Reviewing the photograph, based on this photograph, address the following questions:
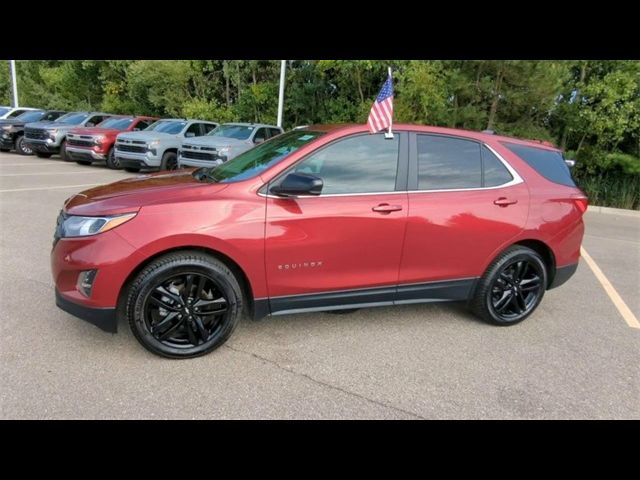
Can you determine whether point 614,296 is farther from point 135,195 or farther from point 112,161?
point 112,161

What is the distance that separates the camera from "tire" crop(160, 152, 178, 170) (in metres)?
12.8

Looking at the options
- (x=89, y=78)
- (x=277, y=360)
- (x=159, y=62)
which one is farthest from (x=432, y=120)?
(x=89, y=78)

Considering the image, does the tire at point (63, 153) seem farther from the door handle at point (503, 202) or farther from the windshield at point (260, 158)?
the door handle at point (503, 202)

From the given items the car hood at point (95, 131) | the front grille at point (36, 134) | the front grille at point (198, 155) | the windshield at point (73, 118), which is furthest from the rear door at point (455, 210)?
the windshield at point (73, 118)

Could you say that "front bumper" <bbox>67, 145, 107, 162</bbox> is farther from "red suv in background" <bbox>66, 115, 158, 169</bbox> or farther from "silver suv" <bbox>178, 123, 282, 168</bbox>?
"silver suv" <bbox>178, 123, 282, 168</bbox>

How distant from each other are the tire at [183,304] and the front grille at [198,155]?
8716 millimetres

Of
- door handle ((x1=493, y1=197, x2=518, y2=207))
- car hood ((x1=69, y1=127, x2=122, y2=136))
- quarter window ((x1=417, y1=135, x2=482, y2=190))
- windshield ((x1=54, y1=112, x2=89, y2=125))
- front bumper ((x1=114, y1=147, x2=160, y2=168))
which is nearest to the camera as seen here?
quarter window ((x1=417, y1=135, x2=482, y2=190))

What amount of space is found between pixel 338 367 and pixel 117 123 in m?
14.8

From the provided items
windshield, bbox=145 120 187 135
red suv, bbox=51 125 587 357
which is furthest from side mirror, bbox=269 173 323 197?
windshield, bbox=145 120 187 135

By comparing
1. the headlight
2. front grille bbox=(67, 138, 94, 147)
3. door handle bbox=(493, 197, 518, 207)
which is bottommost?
front grille bbox=(67, 138, 94, 147)

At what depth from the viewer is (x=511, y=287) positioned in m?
4.11

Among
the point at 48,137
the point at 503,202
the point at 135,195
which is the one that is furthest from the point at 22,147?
the point at 503,202

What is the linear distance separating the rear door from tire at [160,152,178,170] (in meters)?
10.4

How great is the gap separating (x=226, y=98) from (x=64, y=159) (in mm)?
8548
